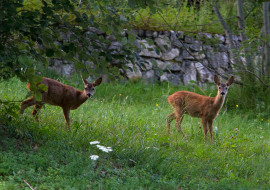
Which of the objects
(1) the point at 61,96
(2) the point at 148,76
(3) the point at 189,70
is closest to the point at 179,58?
(3) the point at 189,70

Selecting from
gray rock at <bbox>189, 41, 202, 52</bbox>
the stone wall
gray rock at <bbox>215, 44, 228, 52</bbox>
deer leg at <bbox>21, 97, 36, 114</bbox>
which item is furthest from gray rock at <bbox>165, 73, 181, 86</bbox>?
deer leg at <bbox>21, 97, 36, 114</bbox>

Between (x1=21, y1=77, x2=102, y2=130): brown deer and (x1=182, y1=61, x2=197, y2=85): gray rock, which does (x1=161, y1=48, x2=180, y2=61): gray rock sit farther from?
(x1=21, y1=77, x2=102, y2=130): brown deer

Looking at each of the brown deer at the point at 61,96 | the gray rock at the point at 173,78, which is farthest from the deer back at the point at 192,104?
the gray rock at the point at 173,78

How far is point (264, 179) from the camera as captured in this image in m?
5.11

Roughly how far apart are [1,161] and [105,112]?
11.6ft

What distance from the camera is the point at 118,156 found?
5.02 m

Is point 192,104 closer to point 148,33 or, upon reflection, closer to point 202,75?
point 148,33

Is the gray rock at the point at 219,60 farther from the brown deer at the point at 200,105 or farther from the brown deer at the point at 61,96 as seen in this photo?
the brown deer at the point at 61,96

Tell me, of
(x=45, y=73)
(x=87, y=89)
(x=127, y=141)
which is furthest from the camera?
(x=45, y=73)

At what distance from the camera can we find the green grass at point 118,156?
4.27 metres

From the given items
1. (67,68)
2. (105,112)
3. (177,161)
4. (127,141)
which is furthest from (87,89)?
(67,68)

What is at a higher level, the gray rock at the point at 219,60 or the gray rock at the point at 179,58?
the gray rock at the point at 179,58

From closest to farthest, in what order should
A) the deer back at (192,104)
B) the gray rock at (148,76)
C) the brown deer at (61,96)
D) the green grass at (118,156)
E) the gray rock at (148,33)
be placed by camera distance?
the green grass at (118,156) → the brown deer at (61,96) → the deer back at (192,104) → the gray rock at (148,76) → the gray rock at (148,33)

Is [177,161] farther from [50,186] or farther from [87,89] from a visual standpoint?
[87,89]
